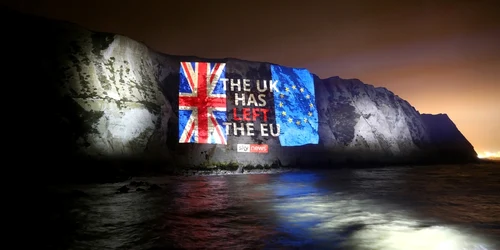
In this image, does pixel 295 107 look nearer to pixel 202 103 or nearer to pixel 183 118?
pixel 202 103

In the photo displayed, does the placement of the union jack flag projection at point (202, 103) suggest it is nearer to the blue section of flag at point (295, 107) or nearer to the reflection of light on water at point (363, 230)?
the blue section of flag at point (295, 107)

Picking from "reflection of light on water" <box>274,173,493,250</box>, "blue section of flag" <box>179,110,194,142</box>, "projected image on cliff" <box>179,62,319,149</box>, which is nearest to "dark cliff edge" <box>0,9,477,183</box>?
"blue section of flag" <box>179,110,194,142</box>

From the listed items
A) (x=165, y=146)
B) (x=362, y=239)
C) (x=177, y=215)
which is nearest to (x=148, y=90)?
(x=165, y=146)

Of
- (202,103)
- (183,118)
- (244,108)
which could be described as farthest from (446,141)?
(183,118)

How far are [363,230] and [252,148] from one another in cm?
2738

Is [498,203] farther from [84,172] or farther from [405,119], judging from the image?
[405,119]

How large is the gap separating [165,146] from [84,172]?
9.09 meters

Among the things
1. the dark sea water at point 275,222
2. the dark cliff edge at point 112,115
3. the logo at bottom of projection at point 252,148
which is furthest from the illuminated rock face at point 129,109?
the dark sea water at point 275,222

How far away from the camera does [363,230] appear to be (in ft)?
23.5

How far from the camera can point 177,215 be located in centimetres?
919

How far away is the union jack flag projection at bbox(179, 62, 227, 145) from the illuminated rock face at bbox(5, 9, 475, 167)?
81cm

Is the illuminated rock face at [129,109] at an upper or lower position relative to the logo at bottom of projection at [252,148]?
upper

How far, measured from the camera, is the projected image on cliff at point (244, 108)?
33719mm

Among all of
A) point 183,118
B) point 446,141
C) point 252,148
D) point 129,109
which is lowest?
point 252,148
